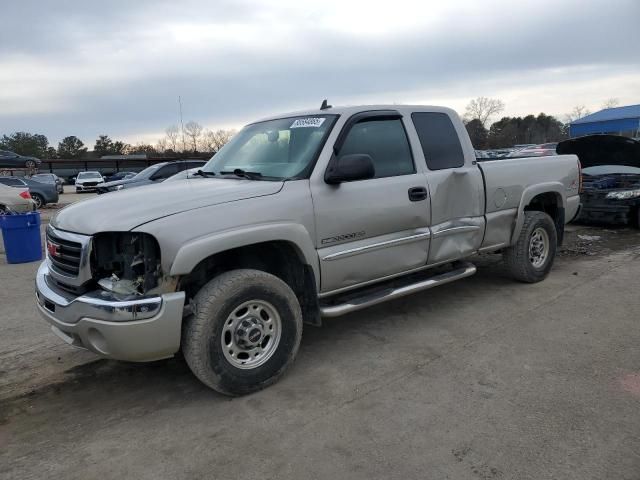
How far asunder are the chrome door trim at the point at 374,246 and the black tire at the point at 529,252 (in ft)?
5.74

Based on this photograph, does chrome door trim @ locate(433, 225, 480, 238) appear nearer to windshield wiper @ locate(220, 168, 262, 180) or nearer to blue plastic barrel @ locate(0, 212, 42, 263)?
windshield wiper @ locate(220, 168, 262, 180)

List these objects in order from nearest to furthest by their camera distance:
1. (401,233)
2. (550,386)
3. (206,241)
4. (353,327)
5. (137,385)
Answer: (206,241) → (550,386) → (137,385) → (401,233) → (353,327)

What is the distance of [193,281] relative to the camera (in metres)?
3.50

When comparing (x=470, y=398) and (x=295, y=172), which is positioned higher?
(x=295, y=172)

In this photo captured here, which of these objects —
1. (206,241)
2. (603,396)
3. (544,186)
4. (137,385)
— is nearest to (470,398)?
(603,396)

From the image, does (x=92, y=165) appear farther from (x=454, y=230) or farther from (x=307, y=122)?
(x=454, y=230)

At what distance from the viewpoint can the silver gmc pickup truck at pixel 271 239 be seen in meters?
3.14

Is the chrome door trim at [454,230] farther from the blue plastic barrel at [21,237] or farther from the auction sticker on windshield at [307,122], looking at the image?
the blue plastic barrel at [21,237]

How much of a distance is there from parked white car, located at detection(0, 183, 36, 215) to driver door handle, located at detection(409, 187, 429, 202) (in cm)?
1093

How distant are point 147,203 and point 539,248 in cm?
463

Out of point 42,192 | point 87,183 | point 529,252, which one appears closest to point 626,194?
point 529,252

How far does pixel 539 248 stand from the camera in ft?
19.8

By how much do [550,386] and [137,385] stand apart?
2.95 metres

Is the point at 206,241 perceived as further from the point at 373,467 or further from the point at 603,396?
the point at 603,396
